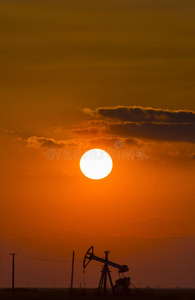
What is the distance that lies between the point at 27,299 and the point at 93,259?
703 inches

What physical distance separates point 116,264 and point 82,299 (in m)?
17.4

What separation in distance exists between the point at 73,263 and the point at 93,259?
19.5 meters

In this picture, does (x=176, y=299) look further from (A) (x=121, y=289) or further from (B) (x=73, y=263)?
(B) (x=73, y=263)

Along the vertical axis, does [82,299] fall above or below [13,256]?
below

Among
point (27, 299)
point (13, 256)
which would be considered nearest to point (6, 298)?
point (27, 299)

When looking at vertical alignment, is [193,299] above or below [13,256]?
below

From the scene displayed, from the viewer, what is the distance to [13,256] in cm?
14112

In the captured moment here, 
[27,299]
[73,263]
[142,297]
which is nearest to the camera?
[27,299]

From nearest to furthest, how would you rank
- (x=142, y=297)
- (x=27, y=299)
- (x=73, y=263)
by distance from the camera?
(x=27, y=299) < (x=142, y=297) < (x=73, y=263)

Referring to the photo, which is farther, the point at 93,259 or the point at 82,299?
the point at 93,259

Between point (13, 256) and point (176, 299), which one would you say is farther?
point (13, 256)

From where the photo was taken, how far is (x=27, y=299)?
10675 cm

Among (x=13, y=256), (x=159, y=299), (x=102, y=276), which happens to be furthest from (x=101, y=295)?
(x=13, y=256)

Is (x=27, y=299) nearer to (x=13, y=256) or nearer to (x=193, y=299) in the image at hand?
(x=193, y=299)
